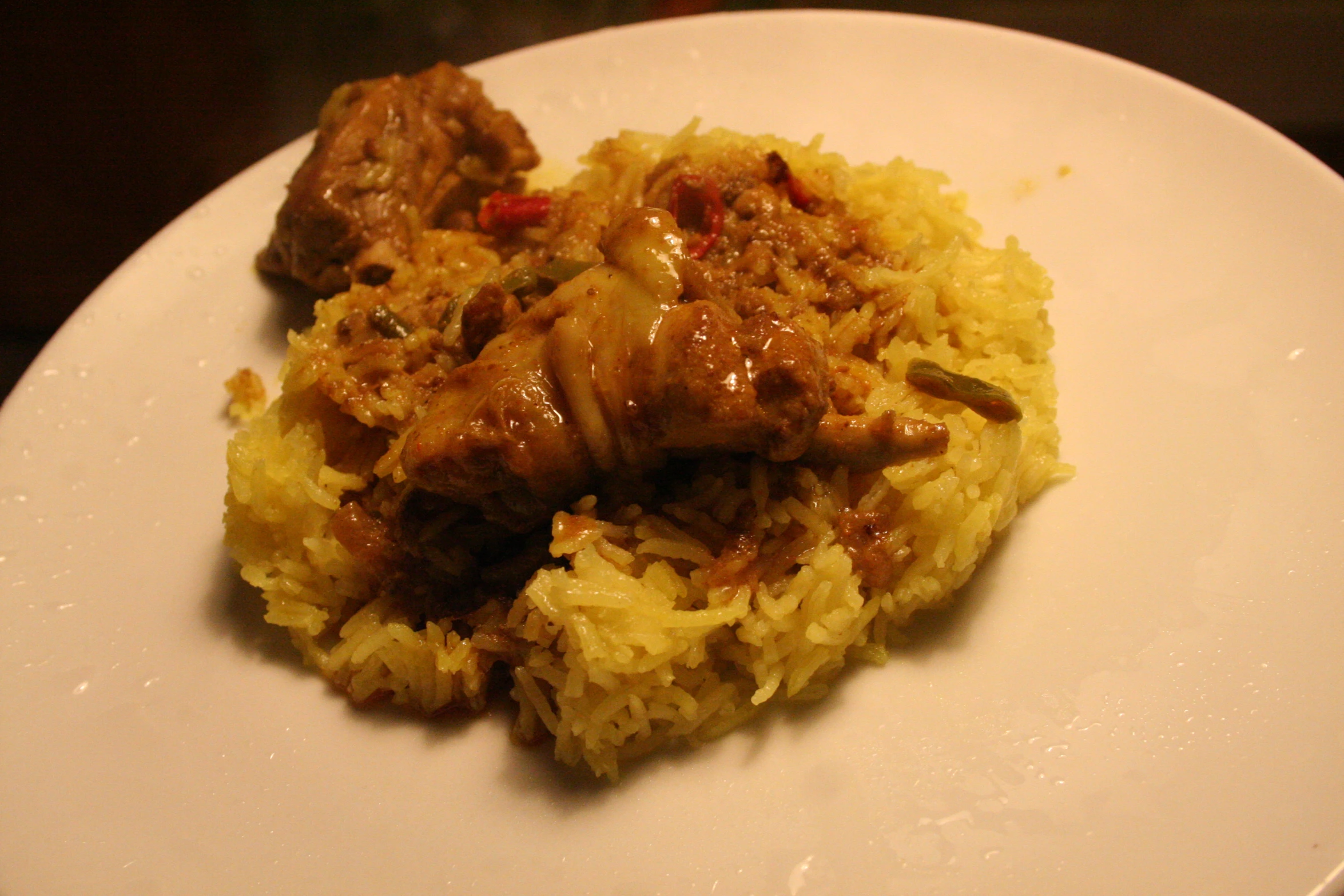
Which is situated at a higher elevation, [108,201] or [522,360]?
[522,360]

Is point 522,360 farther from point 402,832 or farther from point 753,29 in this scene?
point 753,29

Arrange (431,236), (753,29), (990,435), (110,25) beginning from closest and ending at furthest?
1. (990,435)
2. (431,236)
3. (753,29)
4. (110,25)

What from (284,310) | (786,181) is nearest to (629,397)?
(786,181)

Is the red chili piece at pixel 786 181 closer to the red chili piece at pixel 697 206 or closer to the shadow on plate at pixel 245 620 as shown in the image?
the red chili piece at pixel 697 206

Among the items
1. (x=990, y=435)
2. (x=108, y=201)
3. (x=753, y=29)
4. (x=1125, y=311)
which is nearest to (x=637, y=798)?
(x=990, y=435)

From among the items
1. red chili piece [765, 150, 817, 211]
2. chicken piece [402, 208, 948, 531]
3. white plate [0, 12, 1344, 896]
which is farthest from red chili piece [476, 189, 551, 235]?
chicken piece [402, 208, 948, 531]

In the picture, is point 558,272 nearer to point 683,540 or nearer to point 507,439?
point 507,439
